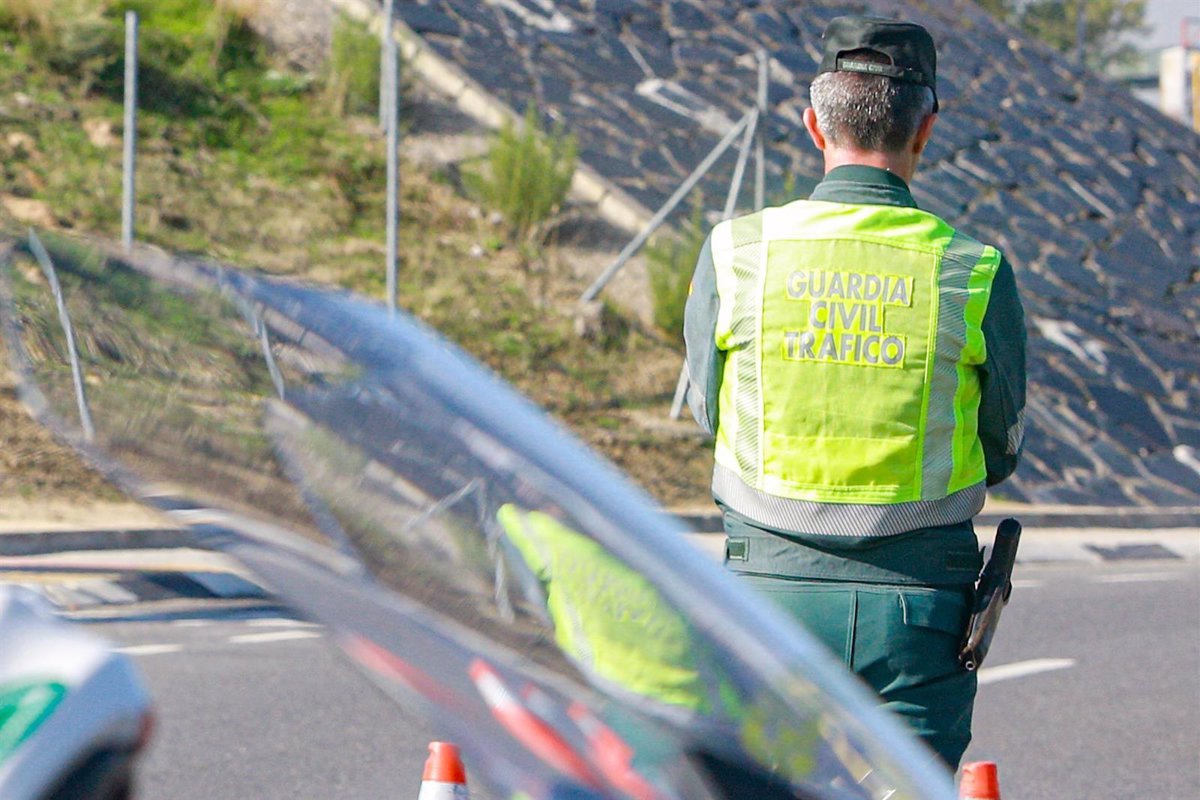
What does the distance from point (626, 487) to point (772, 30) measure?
2076 cm

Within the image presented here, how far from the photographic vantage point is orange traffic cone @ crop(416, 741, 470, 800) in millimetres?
1184

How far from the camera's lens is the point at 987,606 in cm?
234

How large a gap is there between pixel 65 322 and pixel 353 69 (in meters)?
15.4

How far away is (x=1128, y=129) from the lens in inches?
946

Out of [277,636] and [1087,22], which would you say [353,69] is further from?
[1087,22]

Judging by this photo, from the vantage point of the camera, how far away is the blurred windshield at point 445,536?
3.62 feet

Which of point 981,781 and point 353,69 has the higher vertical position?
point 981,781

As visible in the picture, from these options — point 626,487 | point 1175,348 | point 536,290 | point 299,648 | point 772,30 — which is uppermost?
point 626,487

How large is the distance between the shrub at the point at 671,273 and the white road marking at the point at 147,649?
42.1 ft

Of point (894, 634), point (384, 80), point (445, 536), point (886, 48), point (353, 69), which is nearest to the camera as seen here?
point (445, 536)

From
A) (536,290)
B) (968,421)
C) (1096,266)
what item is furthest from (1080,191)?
(968,421)

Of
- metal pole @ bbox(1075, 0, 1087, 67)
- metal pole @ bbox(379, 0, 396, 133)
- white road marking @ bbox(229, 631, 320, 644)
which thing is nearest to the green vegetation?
metal pole @ bbox(1075, 0, 1087, 67)

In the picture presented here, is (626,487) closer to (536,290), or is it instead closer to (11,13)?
(536,290)

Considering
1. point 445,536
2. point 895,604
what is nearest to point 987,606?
point 895,604
